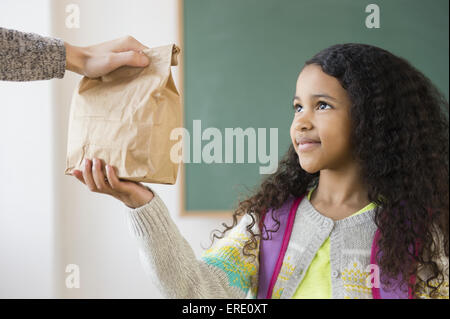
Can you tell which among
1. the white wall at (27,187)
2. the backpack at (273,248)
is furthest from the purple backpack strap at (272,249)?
the white wall at (27,187)

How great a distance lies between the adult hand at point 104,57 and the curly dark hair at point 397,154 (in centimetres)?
37

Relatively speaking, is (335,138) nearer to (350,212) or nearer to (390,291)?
(350,212)

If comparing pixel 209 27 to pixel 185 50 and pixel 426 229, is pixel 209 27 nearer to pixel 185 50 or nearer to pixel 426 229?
pixel 185 50

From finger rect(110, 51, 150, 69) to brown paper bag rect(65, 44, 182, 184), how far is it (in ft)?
0.05

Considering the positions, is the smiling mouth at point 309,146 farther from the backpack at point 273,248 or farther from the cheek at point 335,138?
the backpack at point 273,248

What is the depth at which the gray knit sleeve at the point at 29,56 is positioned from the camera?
2.14 feet

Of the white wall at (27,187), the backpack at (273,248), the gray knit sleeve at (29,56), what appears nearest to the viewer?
the gray knit sleeve at (29,56)

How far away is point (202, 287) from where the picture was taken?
832 mm

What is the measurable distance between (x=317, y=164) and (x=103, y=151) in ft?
1.28

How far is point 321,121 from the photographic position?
2.72 ft

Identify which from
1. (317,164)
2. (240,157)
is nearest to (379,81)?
(317,164)

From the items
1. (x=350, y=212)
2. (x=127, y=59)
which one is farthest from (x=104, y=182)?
(x=350, y=212)

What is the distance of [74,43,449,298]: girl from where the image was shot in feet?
2.74

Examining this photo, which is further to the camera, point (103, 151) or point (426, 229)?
point (426, 229)
